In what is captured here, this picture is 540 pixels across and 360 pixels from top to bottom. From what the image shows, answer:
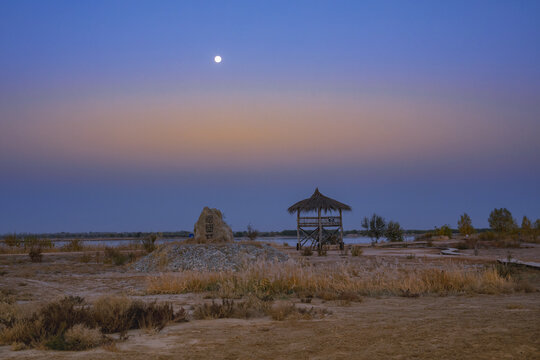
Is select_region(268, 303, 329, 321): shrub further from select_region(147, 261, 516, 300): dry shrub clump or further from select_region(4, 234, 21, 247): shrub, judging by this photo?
select_region(4, 234, 21, 247): shrub

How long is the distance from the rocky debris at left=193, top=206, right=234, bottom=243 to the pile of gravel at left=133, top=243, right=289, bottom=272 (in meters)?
1.56

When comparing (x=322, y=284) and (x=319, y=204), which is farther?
(x=319, y=204)

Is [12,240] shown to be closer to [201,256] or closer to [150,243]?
[150,243]

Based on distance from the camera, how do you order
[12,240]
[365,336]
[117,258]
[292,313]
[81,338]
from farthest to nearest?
[12,240], [117,258], [292,313], [365,336], [81,338]

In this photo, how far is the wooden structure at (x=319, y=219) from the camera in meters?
34.6

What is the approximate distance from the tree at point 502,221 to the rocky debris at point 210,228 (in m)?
38.6

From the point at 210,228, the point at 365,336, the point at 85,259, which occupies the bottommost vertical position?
the point at 365,336

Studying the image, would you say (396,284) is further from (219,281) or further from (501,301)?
(219,281)

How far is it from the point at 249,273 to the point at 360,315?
4.44 metres

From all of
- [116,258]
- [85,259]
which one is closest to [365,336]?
[116,258]

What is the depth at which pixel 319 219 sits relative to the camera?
35.4m

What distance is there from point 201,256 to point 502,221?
4232cm

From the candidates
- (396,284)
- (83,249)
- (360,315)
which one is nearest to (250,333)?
(360,315)

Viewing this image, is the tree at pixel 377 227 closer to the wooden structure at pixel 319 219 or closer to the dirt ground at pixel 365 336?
the wooden structure at pixel 319 219
